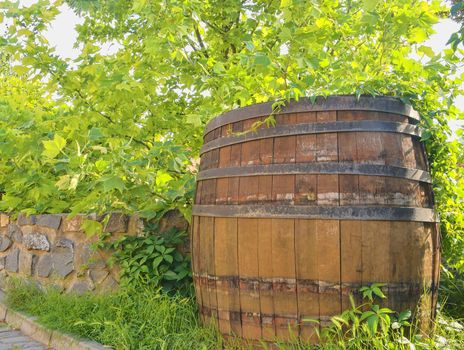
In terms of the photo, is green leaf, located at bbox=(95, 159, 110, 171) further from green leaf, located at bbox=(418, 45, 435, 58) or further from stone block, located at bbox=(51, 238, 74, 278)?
green leaf, located at bbox=(418, 45, 435, 58)

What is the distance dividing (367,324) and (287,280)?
0.42 metres

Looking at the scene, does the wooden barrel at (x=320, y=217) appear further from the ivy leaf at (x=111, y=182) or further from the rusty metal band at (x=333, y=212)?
the ivy leaf at (x=111, y=182)

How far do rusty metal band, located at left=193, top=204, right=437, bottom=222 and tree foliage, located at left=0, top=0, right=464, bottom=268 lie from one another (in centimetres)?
47

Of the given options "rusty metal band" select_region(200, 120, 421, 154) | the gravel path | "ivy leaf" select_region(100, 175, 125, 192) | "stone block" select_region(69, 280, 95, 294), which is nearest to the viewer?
"rusty metal band" select_region(200, 120, 421, 154)

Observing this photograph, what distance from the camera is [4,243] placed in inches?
215

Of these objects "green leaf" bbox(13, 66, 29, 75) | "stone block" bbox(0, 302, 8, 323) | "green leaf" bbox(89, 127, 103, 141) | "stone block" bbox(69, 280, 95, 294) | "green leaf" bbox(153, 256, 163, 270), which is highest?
"green leaf" bbox(13, 66, 29, 75)

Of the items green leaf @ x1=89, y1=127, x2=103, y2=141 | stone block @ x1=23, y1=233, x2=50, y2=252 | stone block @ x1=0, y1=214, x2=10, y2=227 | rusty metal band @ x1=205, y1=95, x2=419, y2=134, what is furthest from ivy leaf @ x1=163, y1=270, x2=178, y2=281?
stone block @ x1=0, y1=214, x2=10, y2=227

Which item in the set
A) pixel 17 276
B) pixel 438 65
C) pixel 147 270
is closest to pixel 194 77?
pixel 147 270

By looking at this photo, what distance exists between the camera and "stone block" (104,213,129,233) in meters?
4.09

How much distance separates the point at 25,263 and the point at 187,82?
2432mm

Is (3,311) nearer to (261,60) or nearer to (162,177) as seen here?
(162,177)

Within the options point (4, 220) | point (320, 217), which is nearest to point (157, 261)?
point (320, 217)

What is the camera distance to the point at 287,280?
2490 millimetres

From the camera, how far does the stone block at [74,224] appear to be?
14.5ft
